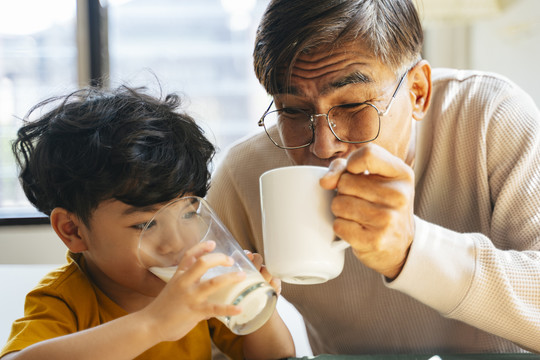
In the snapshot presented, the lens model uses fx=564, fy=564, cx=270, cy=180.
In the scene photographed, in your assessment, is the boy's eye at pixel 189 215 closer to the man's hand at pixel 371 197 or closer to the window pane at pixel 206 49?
the man's hand at pixel 371 197

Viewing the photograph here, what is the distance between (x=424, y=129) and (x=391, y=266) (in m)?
0.55

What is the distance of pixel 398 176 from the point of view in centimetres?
80

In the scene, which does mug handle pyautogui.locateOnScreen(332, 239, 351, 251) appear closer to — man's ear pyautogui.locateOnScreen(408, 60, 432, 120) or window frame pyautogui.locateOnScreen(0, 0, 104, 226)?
man's ear pyautogui.locateOnScreen(408, 60, 432, 120)

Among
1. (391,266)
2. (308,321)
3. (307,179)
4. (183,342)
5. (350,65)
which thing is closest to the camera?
(307,179)

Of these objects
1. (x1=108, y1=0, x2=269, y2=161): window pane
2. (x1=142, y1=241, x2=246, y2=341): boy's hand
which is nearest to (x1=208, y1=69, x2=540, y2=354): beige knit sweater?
(x1=142, y1=241, x2=246, y2=341): boy's hand

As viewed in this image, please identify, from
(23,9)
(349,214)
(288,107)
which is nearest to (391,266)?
(349,214)

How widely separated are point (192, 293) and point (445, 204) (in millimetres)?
742

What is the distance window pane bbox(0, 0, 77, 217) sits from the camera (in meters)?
2.65

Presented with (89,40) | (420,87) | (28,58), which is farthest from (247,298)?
(28,58)

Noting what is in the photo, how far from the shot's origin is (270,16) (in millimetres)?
1102

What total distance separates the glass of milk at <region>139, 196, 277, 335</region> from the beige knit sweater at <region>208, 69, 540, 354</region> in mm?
409

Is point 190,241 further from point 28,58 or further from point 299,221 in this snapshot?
point 28,58

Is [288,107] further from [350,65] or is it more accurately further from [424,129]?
[424,129]

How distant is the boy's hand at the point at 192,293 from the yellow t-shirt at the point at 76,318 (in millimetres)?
263
